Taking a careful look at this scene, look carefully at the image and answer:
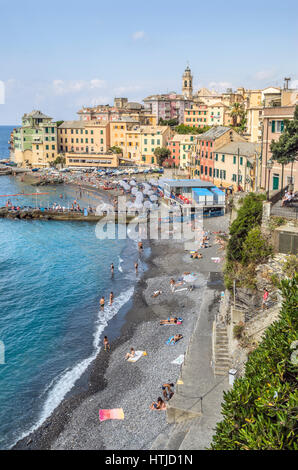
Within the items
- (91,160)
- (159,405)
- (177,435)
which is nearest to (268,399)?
(177,435)

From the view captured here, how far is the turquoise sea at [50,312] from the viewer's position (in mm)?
20719

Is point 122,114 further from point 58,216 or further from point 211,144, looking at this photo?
point 58,216

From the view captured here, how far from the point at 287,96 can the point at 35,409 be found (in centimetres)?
2800

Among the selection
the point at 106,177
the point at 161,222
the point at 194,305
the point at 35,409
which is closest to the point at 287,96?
the point at 194,305

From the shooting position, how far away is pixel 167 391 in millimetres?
19281

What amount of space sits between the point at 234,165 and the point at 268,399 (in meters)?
49.5

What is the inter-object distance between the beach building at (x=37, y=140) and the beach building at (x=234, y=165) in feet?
192

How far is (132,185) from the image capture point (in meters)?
76.4

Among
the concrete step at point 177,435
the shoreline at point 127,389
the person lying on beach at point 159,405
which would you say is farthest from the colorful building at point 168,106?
the concrete step at point 177,435

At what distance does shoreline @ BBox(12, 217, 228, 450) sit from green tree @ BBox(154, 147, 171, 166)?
6434cm

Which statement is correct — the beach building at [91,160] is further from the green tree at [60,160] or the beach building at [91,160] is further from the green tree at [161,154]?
the green tree at [161,154]

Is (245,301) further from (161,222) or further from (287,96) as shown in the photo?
(161,222)

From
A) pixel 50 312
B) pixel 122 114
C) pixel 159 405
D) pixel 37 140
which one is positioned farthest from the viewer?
pixel 122 114

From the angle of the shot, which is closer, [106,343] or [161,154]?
[106,343]
